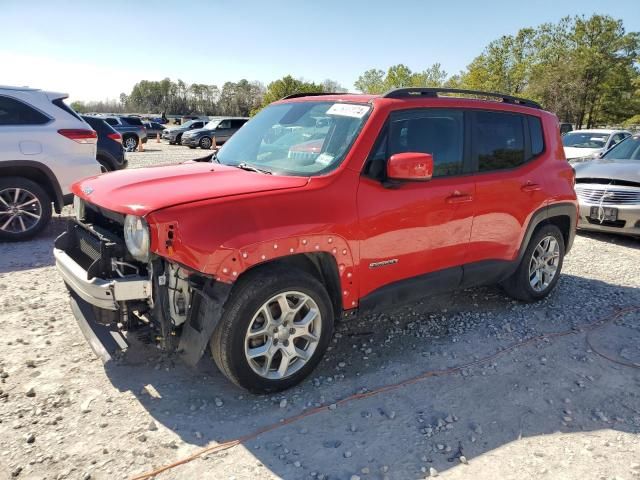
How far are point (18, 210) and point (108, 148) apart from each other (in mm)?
2693

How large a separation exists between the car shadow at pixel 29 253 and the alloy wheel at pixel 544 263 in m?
5.22

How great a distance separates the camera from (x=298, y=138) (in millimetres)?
3721

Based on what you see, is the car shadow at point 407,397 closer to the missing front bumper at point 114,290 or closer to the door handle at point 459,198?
the missing front bumper at point 114,290

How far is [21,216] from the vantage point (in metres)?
6.40

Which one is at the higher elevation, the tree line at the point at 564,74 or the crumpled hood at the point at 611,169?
the tree line at the point at 564,74

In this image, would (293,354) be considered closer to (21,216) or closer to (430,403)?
(430,403)

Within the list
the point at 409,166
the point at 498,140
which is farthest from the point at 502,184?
the point at 409,166

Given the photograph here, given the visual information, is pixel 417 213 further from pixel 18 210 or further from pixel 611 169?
pixel 611 169

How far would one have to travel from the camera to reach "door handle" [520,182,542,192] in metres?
4.39

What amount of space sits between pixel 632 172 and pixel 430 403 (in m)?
6.14

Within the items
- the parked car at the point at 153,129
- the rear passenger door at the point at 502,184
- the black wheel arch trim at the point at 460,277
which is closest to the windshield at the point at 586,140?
the black wheel arch trim at the point at 460,277

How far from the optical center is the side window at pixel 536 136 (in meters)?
4.62

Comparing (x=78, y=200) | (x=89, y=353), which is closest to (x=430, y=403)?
(x=89, y=353)

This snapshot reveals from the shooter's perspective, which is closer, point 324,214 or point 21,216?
point 324,214
